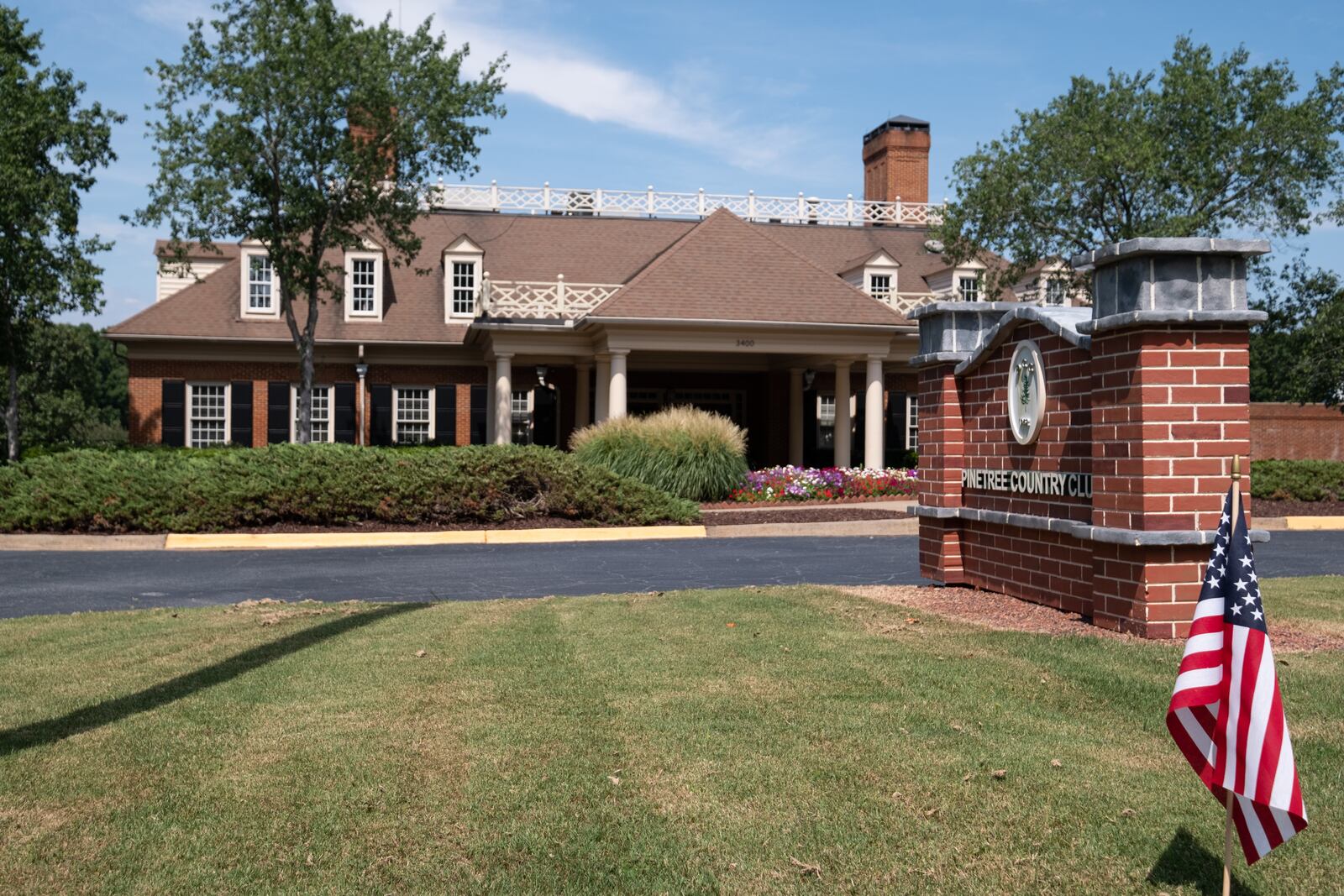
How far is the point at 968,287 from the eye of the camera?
A: 34125 millimetres

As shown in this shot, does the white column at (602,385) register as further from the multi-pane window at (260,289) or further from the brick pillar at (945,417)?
the brick pillar at (945,417)

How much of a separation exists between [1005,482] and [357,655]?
500 cm

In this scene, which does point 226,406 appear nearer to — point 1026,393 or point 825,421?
point 825,421

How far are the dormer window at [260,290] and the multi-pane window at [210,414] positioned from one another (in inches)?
88.5

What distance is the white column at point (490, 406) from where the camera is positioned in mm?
31500

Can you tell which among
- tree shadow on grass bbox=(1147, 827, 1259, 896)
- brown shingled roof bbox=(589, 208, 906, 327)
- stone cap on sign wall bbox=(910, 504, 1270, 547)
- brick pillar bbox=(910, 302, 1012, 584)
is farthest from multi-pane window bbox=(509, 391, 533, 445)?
tree shadow on grass bbox=(1147, 827, 1259, 896)

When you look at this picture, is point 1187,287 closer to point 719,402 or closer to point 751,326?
point 751,326

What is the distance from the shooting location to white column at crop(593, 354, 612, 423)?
27938 mm

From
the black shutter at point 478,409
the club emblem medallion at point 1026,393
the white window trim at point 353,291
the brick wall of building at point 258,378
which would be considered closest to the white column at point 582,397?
the black shutter at point 478,409

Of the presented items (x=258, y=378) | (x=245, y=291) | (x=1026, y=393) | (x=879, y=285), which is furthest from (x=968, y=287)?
Answer: (x=1026, y=393)

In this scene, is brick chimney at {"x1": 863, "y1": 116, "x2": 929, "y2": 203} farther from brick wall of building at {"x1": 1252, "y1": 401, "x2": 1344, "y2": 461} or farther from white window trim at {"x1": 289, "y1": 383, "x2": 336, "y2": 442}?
white window trim at {"x1": 289, "y1": 383, "x2": 336, "y2": 442}

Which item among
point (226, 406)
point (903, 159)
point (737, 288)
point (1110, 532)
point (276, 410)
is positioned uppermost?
point (903, 159)

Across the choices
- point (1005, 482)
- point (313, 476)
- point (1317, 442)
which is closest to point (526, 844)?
point (1005, 482)

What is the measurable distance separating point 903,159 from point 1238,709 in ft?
129
